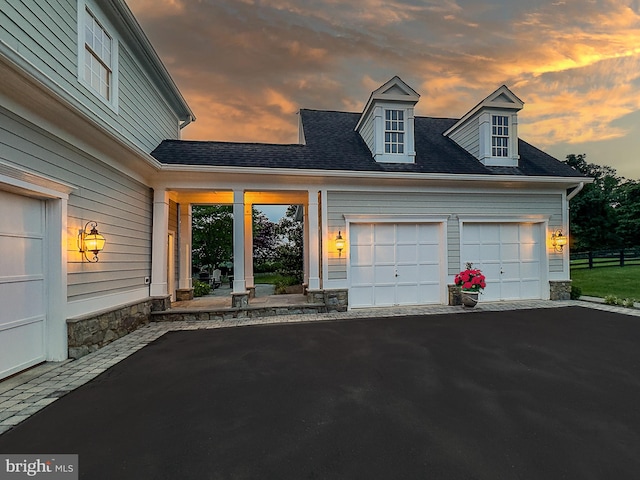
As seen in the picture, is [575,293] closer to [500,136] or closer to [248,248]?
[500,136]

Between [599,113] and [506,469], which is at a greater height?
[599,113]

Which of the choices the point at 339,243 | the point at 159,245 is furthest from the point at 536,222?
the point at 159,245

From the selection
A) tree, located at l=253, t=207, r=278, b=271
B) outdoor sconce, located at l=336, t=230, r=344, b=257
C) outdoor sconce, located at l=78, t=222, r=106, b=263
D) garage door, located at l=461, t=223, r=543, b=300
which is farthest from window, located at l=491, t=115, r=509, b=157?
tree, located at l=253, t=207, r=278, b=271

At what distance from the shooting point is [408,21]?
8.67 metres

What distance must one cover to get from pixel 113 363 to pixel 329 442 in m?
3.54

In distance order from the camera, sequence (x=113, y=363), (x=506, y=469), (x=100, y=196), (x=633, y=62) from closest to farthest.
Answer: (x=506, y=469) → (x=113, y=363) → (x=100, y=196) → (x=633, y=62)

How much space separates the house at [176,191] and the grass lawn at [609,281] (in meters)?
2.85

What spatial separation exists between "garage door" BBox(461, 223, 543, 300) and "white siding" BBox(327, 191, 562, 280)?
1.29 ft

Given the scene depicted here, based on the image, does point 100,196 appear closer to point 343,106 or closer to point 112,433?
point 112,433

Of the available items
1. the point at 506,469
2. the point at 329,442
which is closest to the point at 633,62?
the point at 506,469

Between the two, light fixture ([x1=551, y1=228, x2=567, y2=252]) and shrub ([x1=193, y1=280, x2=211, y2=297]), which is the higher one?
light fixture ([x1=551, y1=228, x2=567, y2=252])

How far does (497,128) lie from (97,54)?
33.2ft

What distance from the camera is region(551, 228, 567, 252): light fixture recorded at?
841cm

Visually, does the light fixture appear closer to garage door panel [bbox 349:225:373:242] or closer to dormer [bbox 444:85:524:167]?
dormer [bbox 444:85:524:167]
